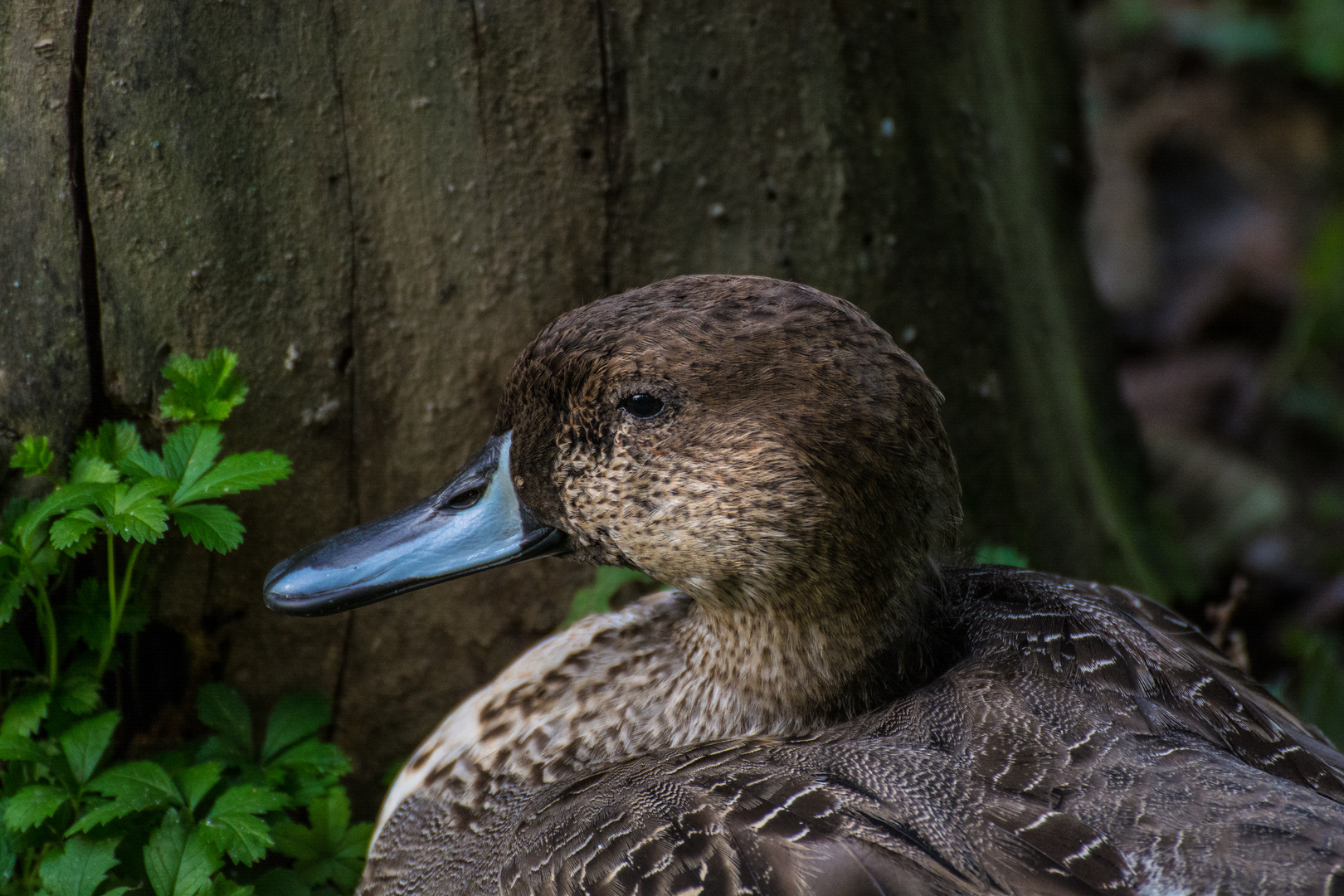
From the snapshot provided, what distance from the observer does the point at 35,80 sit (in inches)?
75.2

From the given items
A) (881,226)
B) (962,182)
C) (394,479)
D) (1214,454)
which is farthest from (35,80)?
(1214,454)

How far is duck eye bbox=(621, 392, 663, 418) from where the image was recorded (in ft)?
5.51

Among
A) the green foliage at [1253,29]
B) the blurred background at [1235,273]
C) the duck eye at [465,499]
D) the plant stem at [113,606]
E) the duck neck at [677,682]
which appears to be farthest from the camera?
the green foliage at [1253,29]

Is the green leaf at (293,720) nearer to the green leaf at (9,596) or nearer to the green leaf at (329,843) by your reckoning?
the green leaf at (329,843)

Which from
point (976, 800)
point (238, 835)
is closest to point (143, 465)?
point (238, 835)

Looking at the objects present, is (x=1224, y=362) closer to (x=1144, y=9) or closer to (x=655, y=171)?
(x=1144, y=9)

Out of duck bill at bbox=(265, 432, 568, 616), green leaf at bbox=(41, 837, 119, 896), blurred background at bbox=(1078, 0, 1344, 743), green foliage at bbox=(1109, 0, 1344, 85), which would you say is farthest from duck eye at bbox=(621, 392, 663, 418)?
green foliage at bbox=(1109, 0, 1344, 85)

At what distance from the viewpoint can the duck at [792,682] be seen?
4.75ft

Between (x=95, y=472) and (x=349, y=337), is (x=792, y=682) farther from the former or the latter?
(x=95, y=472)

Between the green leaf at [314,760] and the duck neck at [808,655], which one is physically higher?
the duck neck at [808,655]

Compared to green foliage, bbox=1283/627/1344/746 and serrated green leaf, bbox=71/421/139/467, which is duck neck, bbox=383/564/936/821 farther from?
green foliage, bbox=1283/627/1344/746

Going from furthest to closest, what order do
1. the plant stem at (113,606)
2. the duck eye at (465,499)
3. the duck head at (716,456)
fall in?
1. the plant stem at (113,606)
2. the duck eye at (465,499)
3. the duck head at (716,456)

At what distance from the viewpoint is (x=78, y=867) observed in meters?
1.81

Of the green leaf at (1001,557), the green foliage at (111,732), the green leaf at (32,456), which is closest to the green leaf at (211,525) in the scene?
the green foliage at (111,732)
